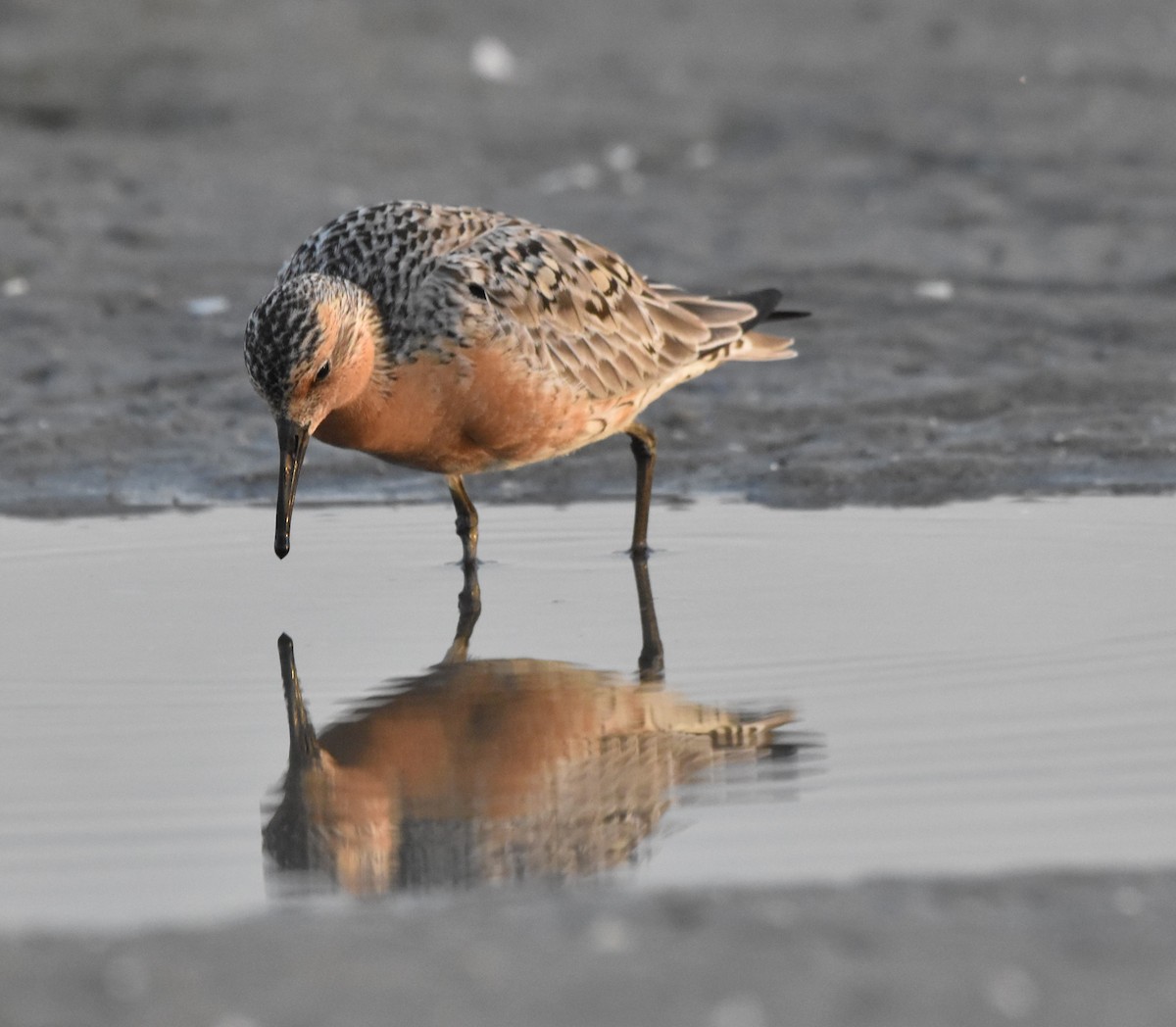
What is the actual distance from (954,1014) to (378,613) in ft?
13.9

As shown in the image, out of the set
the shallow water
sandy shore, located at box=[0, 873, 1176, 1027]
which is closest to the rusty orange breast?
the shallow water

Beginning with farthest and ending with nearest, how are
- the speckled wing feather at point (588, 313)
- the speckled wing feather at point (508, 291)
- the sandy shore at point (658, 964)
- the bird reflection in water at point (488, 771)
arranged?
the speckled wing feather at point (588, 313) < the speckled wing feather at point (508, 291) < the bird reflection in water at point (488, 771) < the sandy shore at point (658, 964)

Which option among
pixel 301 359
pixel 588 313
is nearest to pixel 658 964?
pixel 301 359

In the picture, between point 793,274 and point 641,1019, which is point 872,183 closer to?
point 793,274

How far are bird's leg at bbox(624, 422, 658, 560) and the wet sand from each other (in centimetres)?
73

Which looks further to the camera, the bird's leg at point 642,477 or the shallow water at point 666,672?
the bird's leg at point 642,477

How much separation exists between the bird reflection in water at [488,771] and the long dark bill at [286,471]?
1.90 feet

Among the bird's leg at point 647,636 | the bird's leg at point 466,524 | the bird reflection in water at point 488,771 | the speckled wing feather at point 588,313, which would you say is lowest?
the bird reflection in water at point 488,771

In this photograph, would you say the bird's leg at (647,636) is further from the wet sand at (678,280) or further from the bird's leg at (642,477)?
the wet sand at (678,280)

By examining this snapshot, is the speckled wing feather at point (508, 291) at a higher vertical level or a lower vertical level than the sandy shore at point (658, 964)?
higher

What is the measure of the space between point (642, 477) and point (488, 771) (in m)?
3.62

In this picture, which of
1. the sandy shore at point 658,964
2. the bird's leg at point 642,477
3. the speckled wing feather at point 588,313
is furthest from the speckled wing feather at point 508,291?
the sandy shore at point 658,964

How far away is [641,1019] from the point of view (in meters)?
4.20

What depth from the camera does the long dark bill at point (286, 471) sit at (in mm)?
8086
